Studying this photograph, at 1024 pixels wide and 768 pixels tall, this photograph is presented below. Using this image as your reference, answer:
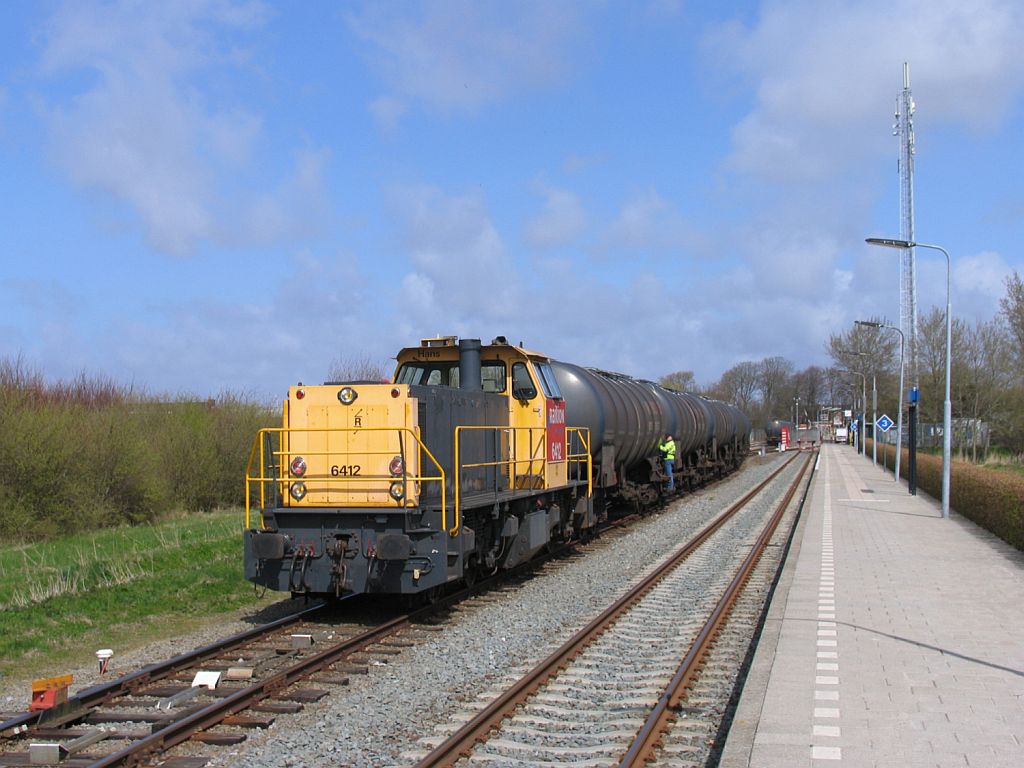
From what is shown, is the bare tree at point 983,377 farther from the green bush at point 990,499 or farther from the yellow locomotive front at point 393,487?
the yellow locomotive front at point 393,487

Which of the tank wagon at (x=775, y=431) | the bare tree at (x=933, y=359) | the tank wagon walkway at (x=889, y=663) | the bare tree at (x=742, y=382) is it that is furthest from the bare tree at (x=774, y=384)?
the tank wagon walkway at (x=889, y=663)

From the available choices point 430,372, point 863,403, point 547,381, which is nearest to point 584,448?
point 547,381

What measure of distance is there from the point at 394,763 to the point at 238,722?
1432 millimetres

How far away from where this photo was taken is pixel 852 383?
239 ft

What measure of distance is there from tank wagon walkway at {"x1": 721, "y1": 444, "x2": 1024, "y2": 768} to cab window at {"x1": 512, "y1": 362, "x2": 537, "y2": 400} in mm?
4153

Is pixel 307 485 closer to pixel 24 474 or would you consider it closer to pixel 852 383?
pixel 24 474

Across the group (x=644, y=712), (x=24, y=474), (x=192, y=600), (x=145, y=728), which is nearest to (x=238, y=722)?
(x=145, y=728)

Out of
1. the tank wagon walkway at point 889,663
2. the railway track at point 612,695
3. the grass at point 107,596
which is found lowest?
the grass at point 107,596

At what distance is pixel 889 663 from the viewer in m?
7.96

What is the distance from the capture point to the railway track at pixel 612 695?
619 centimetres

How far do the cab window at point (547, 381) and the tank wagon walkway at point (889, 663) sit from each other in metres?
4.07

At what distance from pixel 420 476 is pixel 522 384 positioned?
11.3 feet

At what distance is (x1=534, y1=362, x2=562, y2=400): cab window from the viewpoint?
1375 centimetres

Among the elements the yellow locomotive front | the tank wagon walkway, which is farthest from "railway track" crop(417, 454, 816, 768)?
the yellow locomotive front
